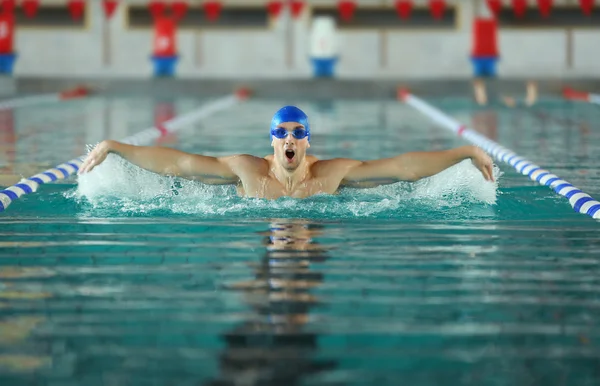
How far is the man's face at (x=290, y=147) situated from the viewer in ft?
14.3

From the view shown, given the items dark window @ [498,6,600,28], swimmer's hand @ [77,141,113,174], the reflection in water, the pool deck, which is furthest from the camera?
dark window @ [498,6,600,28]

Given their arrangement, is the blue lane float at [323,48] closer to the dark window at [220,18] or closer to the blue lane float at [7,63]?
the dark window at [220,18]

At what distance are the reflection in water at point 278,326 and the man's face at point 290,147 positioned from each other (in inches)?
29.7

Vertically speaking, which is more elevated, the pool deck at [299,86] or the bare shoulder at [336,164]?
the pool deck at [299,86]

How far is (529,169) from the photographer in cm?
597

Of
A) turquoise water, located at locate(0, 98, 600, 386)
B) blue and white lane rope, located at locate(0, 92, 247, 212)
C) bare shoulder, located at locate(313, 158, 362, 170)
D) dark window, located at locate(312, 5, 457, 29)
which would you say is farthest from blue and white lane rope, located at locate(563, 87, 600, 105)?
bare shoulder, located at locate(313, 158, 362, 170)

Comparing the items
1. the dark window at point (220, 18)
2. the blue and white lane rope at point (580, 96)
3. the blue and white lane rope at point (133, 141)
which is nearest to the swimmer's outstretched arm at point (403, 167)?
the blue and white lane rope at point (133, 141)

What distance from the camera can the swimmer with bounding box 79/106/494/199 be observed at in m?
4.43

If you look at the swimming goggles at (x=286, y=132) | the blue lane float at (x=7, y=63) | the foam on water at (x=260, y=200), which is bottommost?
the foam on water at (x=260, y=200)

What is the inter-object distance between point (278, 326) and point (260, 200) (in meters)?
1.99

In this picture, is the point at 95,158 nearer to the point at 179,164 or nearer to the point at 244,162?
the point at 179,164

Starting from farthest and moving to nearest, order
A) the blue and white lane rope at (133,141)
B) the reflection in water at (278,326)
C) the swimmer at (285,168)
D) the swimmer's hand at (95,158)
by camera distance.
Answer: the blue and white lane rope at (133,141)
the swimmer at (285,168)
the swimmer's hand at (95,158)
the reflection in water at (278,326)

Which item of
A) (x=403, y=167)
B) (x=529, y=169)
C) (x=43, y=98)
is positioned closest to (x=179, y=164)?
(x=403, y=167)

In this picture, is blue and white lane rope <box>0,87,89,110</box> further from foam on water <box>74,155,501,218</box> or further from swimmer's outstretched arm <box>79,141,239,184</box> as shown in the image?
swimmer's outstretched arm <box>79,141,239,184</box>
